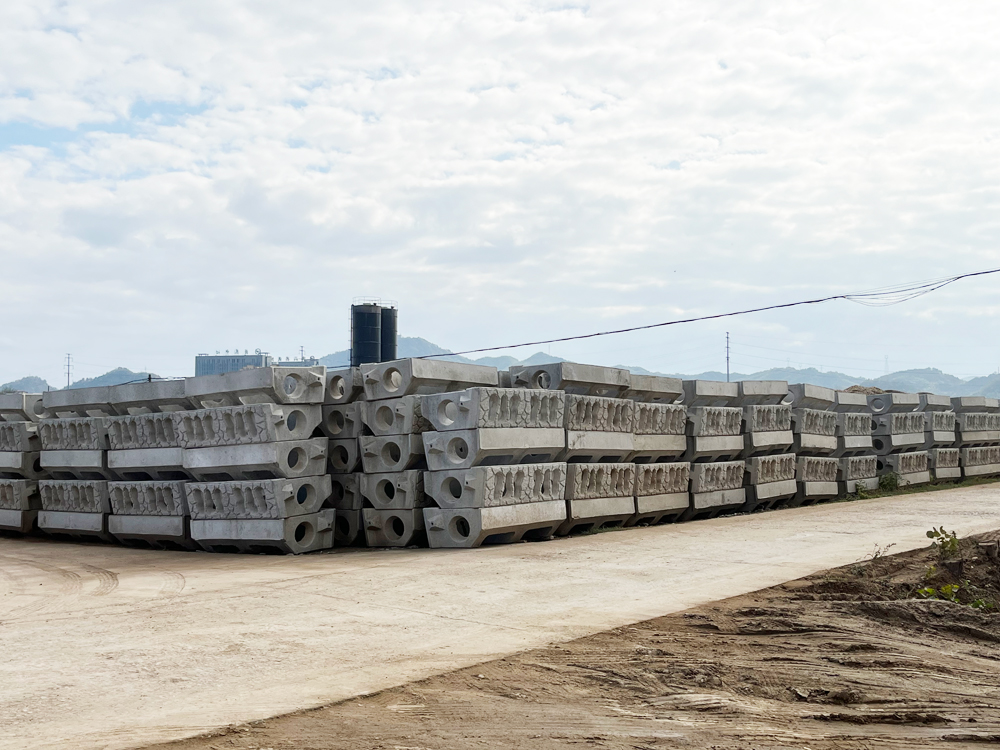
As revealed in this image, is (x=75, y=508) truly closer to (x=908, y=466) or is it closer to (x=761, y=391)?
(x=761, y=391)

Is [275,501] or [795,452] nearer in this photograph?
[275,501]

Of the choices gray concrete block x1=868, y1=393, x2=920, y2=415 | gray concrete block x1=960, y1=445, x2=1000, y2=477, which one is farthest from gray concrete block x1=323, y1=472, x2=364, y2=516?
gray concrete block x1=960, y1=445, x2=1000, y2=477

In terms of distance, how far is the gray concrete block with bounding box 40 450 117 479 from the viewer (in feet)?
46.2

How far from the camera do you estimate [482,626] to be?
648 centimetres

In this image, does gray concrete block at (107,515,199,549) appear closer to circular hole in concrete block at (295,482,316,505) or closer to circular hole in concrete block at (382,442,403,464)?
circular hole in concrete block at (295,482,316,505)

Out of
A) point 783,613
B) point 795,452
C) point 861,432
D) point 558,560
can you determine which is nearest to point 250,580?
point 558,560

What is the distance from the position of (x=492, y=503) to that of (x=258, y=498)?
3.06 m

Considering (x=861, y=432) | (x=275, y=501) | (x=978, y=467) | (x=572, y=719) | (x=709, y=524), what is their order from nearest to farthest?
1. (x=572, y=719)
2. (x=275, y=501)
3. (x=709, y=524)
4. (x=861, y=432)
5. (x=978, y=467)

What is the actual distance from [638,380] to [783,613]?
8.23 metres

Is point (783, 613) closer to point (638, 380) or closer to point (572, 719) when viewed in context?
point (572, 719)

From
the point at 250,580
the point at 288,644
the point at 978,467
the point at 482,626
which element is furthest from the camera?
the point at 978,467

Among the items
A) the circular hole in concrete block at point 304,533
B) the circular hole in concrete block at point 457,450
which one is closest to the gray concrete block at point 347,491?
the circular hole in concrete block at point 304,533

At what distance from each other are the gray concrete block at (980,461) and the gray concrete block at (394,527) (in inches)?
777

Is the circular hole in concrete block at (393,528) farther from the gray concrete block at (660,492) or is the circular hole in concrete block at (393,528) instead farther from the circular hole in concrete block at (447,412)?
the gray concrete block at (660,492)
